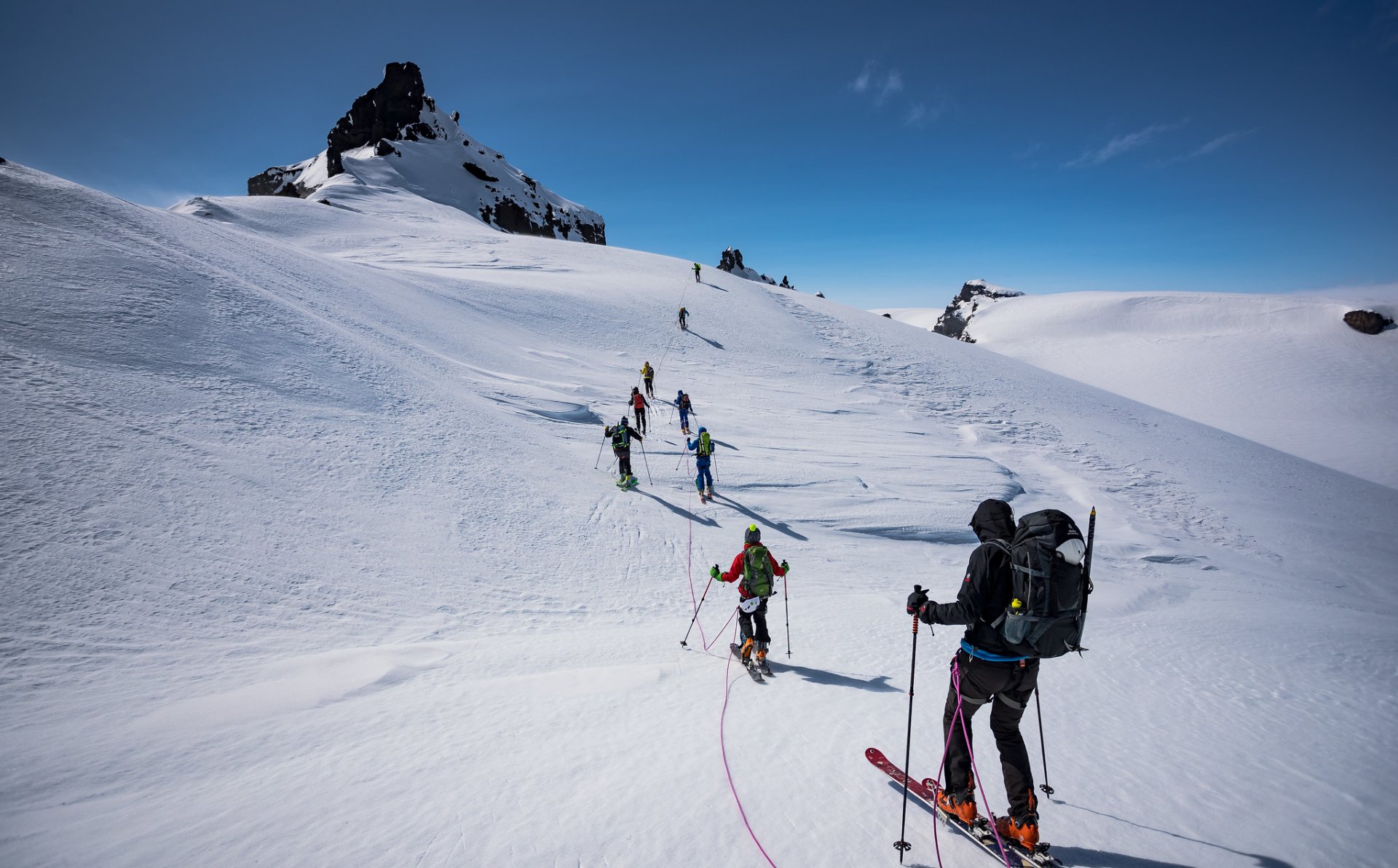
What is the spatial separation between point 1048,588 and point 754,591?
3.52 metres

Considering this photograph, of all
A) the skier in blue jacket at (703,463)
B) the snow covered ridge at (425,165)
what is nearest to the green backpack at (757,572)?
the skier in blue jacket at (703,463)

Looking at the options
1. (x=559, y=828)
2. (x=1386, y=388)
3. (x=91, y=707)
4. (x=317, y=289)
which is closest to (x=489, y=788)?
(x=559, y=828)

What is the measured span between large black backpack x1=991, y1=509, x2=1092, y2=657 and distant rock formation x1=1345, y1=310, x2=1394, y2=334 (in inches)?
3106

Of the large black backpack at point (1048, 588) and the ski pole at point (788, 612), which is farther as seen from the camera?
the ski pole at point (788, 612)

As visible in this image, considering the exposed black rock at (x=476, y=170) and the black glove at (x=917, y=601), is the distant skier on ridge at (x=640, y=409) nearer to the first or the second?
the black glove at (x=917, y=601)

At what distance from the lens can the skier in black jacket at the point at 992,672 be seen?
3.65 metres

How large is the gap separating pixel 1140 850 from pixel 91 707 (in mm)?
8831

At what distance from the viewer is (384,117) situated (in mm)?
106188

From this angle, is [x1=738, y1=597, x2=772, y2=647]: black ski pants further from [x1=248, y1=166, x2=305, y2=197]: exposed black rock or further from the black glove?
[x1=248, y1=166, x2=305, y2=197]: exposed black rock

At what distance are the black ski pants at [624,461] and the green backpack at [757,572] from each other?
20.6 ft

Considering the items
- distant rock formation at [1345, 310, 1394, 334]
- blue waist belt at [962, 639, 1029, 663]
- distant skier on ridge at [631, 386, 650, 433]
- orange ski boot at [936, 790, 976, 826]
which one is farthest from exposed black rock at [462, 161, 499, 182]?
distant rock formation at [1345, 310, 1394, 334]

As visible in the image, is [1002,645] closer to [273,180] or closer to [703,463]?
[703,463]

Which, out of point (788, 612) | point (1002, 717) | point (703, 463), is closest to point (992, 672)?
point (1002, 717)

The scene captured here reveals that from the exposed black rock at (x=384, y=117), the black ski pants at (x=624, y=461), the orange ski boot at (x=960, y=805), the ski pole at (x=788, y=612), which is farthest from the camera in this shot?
the exposed black rock at (x=384, y=117)
